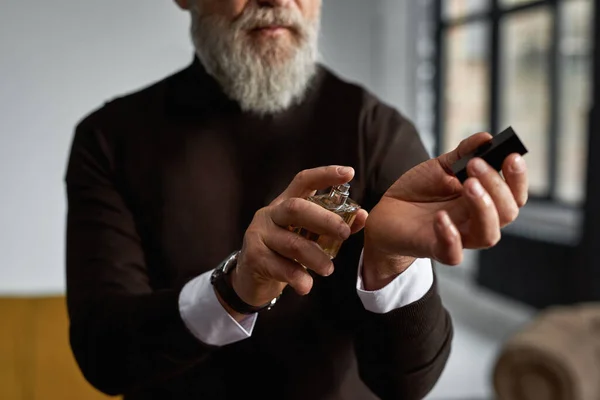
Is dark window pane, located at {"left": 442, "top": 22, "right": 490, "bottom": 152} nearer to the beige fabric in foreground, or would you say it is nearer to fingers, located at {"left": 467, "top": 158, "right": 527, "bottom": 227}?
the beige fabric in foreground

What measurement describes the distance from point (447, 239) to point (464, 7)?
261cm

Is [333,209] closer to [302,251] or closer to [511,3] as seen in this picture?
[302,251]

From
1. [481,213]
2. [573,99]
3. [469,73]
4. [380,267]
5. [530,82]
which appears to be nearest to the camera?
[481,213]

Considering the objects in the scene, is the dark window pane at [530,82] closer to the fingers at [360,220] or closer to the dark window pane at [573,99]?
the dark window pane at [573,99]

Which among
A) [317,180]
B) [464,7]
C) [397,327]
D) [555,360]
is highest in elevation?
[464,7]

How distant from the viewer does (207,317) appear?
1.46ft

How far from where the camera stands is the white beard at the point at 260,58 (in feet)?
1.49

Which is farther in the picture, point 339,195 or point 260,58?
point 260,58

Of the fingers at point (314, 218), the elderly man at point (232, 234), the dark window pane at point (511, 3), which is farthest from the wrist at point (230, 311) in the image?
the dark window pane at point (511, 3)

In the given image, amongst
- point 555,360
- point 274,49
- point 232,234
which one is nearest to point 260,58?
point 274,49

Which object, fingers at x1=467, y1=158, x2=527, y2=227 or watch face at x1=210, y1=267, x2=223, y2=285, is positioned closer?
fingers at x1=467, y1=158, x2=527, y2=227

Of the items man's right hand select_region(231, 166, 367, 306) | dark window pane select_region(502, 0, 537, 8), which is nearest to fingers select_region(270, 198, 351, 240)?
man's right hand select_region(231, 166, 367, 306)

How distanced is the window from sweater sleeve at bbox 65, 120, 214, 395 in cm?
192

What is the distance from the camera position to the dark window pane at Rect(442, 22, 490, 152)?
1.91 m
